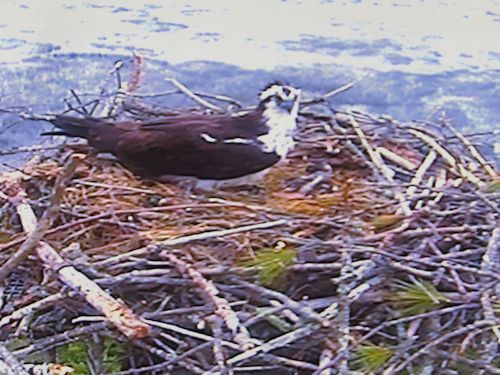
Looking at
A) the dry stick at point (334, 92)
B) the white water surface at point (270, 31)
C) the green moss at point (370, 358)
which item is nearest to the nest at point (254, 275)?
the green moss at point (370, 358)

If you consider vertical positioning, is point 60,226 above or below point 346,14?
below

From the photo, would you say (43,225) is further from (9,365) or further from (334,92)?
(334,92)

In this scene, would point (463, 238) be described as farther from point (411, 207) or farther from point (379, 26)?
point (379, 26)

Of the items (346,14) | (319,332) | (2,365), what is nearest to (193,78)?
(346,14)

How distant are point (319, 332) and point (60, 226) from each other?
519 mm

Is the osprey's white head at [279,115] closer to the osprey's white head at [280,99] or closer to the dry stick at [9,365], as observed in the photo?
the osprey's white head at [280,99]

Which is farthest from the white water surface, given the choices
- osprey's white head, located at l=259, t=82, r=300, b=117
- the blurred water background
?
osprey's white head, located at l=259, t=82, r=300, b=117

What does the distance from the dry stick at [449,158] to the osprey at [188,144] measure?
1.04 feet

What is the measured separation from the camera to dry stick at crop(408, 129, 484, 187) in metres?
1.94

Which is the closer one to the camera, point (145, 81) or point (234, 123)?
point (234, 123)

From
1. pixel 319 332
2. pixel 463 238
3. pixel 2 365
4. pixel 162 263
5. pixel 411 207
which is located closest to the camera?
pixel 2 365

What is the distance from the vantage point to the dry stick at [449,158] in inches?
76.3

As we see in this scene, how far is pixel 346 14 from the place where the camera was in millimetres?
2486

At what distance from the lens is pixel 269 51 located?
2361 millimetres
